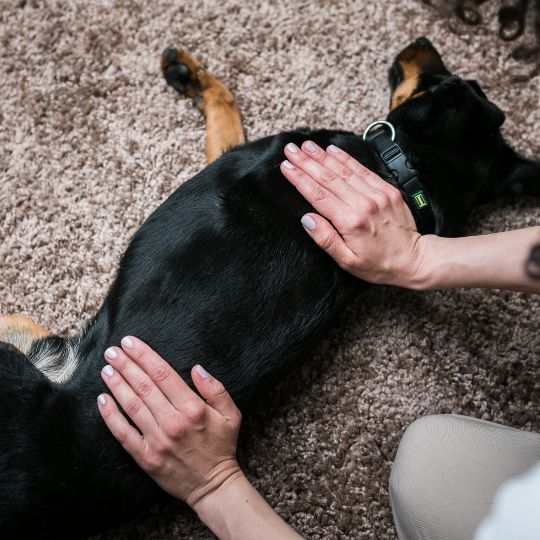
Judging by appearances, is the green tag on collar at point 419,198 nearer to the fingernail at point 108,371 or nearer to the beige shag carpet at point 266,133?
the beige shag carpet at point 266,133

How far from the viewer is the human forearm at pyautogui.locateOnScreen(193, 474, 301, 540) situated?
3.59 feet

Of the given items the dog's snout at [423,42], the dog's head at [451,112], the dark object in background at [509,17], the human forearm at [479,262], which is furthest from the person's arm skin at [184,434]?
the dark object in background at [509,17]

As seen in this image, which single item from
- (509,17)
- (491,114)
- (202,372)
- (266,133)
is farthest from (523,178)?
(202,372)

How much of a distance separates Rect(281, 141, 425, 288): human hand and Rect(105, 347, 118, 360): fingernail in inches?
19.1

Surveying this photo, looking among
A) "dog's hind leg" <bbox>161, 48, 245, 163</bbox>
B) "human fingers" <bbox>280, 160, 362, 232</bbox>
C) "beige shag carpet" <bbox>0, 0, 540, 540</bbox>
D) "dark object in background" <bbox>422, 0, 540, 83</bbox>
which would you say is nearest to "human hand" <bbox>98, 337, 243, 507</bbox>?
"beige shag carpet" <bbox>0, 0, 540, 540</bbox>

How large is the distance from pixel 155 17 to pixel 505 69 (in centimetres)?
109

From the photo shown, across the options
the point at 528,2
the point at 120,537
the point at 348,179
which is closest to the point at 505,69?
the point at 528,2

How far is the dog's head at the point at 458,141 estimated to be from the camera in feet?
4.60

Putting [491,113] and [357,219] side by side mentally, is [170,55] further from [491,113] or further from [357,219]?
[491,113]

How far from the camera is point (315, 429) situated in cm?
150

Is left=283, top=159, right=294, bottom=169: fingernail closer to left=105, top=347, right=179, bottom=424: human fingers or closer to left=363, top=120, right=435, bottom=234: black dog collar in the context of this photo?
left=363, top=120, right=435, bottom=234: black dog collar

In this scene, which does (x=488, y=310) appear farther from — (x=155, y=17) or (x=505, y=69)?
(x=155, y=17)

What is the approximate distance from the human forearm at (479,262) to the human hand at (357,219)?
2 centimetres

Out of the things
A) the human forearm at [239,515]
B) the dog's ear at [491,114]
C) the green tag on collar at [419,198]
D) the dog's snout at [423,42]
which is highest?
the dog's snout at [423,42]
